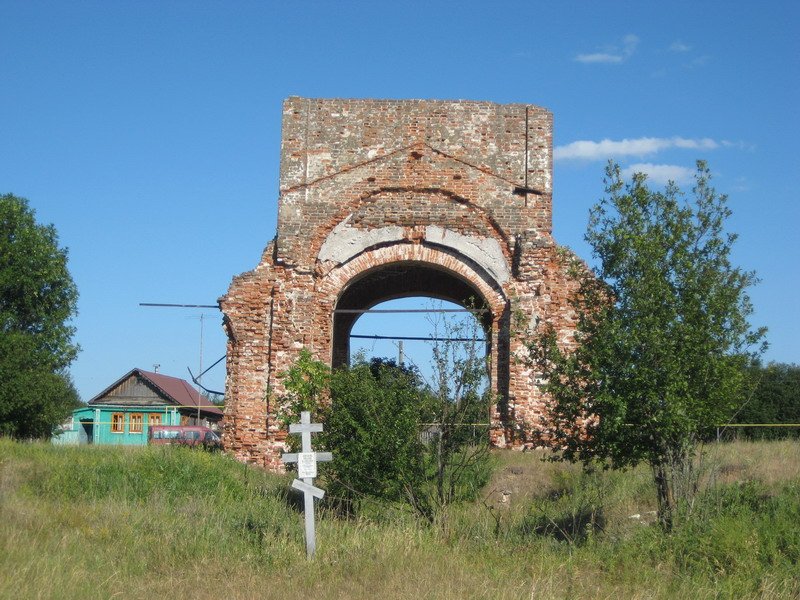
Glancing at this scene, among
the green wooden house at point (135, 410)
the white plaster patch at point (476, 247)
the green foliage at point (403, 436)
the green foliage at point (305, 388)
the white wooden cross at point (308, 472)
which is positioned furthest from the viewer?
the green wooden house at point (135, 410)

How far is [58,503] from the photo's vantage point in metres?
12.7

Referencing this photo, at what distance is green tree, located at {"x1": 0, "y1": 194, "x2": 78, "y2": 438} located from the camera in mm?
25469

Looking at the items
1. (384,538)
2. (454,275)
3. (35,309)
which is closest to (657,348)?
(384,538)

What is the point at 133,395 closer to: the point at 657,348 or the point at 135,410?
the point at 135,410

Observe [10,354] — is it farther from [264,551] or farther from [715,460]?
[715,460]

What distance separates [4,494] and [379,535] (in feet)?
17.4

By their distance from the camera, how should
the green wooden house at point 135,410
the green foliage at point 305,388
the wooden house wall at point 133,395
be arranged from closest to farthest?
the green foliage at point 305,388, the green wooden house at point 135,410, the wooden house wall at point 133,395

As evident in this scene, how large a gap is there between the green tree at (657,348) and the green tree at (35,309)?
58.7 ft

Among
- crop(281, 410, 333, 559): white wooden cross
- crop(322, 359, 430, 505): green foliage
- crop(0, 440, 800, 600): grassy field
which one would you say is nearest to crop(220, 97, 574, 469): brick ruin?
crop(0, 440, 800, 600): grassy field

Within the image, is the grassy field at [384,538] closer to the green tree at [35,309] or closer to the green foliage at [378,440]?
the green foliage at [378,440]

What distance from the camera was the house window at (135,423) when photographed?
38078 mm

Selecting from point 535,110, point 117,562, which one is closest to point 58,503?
point 117,562

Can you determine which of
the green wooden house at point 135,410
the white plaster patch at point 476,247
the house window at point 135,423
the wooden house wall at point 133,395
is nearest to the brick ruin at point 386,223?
the white plaster patch at point 476,247

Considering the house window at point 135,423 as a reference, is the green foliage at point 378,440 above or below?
above
